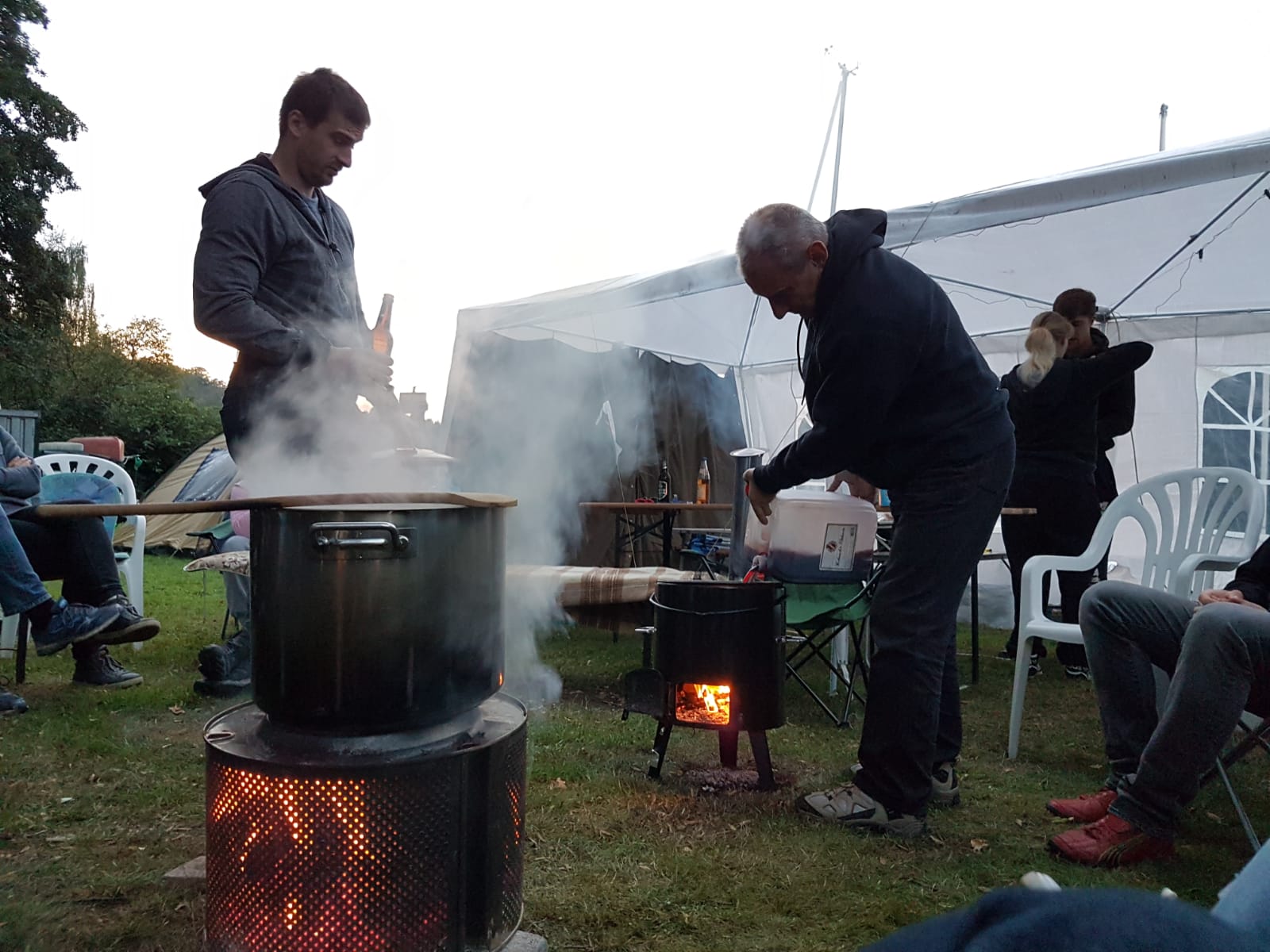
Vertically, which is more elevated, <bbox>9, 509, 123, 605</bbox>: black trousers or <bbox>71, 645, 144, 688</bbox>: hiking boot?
<bbox>9, 509, 123, 605</bbox>: black trousers

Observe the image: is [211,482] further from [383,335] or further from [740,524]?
[383,335]

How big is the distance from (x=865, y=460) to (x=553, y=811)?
1.40 metres

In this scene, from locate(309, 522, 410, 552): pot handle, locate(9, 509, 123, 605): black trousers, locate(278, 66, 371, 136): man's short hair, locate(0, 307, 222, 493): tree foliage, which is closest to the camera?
locate(309, 522, 410, 552): pot handle

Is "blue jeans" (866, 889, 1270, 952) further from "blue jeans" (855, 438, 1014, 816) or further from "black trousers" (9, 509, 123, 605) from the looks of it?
"black trousers" (9, 509, 123, 605)

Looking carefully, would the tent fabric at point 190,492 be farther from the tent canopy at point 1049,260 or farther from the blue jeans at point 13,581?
the blue jeans at point 13,581

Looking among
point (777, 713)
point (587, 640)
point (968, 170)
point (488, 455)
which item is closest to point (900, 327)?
point (777, 713)

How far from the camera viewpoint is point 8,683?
152 inches

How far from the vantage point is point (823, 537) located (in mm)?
3820

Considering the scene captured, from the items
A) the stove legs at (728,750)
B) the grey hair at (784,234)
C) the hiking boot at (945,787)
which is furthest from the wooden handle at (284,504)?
the hiking boot at (945,787)

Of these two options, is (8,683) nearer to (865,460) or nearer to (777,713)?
(777,713)

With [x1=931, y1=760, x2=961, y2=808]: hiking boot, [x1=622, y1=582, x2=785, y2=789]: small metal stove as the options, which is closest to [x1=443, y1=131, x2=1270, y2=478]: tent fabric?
[x1=622, y1=582, x2=785, y2=789]: small metal stove

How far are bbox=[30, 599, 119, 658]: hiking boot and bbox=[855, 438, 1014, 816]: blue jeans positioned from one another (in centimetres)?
303

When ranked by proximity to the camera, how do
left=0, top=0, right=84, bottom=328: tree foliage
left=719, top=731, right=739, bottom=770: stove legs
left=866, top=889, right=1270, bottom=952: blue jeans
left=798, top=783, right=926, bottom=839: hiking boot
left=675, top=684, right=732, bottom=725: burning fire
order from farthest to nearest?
left=0, top=0, right=84, bottom=328: tree foliage → left=719, top=731, right=739, bottom=770: stove legs → left=675, top=684, right=732, bottom=725: burning fire → left=798, top=783, right=926, bottom=839: hiking boot → left=866, top=889, right=1270, bottom=952: blue jeans

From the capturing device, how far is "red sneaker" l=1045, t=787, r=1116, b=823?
2.59 m
